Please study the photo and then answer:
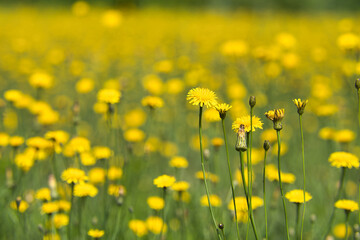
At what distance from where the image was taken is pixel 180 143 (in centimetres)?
363

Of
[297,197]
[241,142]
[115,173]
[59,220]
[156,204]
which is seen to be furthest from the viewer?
[115,173]

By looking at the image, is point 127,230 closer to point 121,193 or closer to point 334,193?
point 121,193

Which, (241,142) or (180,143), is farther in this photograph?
(180,143)

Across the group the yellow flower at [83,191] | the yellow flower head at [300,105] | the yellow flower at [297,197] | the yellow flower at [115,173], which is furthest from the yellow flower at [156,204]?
the yellow flower head at [300,105]

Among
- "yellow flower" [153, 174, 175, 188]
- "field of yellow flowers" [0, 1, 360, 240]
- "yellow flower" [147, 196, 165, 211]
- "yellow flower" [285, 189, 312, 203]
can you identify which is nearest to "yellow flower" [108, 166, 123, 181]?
"field of yellow flowers" [0, 1, 360, 240]

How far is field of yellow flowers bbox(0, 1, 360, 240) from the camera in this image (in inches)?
66.3

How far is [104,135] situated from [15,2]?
49.5 ft

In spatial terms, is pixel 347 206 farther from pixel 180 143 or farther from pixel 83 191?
pixel 180 143

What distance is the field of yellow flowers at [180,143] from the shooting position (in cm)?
168

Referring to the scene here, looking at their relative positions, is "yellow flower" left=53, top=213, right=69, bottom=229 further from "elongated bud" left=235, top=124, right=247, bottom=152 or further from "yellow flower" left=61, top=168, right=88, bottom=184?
"elongated bud" left=235, top=124, right=247, bottom=152

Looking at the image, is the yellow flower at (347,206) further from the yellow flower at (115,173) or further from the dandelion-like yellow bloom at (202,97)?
the yellow flower at (115,173)

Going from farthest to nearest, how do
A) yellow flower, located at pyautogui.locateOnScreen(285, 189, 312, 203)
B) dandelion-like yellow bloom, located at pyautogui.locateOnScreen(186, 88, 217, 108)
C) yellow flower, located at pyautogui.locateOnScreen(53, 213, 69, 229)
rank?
yellow flower, located at pyautogui.locateOnScreen(53, 213, 69, 229) < yellow flower, located at pyautogui.locateOnScreen(285, 189, 312, 203) < dandelion-like yellow bloom, located at pyautogui.locateOnScreen(186, 88, 217, 108)

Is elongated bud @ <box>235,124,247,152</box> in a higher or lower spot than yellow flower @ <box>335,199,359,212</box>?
higher

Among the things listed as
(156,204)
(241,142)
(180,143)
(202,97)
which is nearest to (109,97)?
(156,204)
